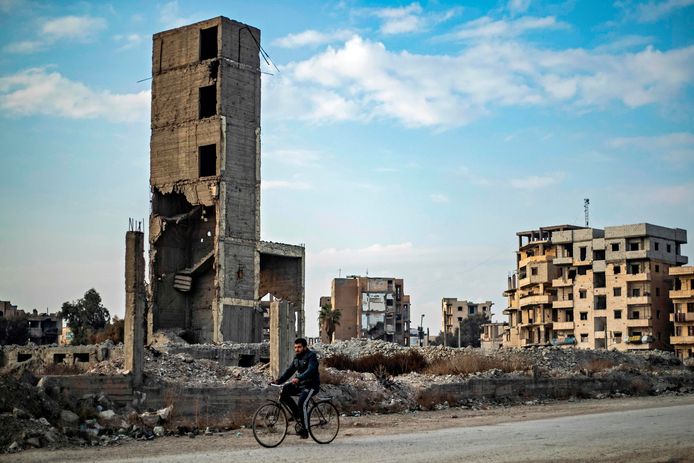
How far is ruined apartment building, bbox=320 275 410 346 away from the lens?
10738 cm

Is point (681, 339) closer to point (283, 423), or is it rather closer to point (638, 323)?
point (638, 323)

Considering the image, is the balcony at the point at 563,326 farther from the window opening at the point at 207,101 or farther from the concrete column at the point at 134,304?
the concrete column at the point at 134,304

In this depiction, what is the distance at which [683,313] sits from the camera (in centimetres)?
7269

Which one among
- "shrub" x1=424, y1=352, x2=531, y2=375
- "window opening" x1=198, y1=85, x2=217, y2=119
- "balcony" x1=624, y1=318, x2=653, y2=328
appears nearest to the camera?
"shrub" x1=424, y1=352, x2=531, y2=375

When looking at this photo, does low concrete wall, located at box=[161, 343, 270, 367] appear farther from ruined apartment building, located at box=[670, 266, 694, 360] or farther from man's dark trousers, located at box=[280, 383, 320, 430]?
ruined apartment building, located at box=[670, 266, 694, 360]

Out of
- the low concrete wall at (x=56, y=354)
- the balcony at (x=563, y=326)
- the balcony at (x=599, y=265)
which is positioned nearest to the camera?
the low concrete wall at (x=56, y=354)

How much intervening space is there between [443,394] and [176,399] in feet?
28.2

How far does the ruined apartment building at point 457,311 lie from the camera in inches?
5236

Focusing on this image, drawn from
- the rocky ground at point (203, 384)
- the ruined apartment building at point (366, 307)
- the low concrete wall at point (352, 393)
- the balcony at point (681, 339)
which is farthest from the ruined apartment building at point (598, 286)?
the low concrete wall at point (352, 393)

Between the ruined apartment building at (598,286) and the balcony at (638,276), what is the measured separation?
0.29 ft

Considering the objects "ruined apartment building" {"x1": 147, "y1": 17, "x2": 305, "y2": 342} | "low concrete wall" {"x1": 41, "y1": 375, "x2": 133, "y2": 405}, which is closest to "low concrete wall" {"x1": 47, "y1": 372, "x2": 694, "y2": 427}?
"low concrete wall" {"x1": 41, "y1": 375, "x2": 133, "y2": 405}

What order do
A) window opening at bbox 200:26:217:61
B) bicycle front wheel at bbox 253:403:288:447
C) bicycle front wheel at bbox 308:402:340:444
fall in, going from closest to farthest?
1. bicycle front wheel at bbox 253:403:288:447
2. bicycle front wheel at bbox 308:402:340:444
3. window opening at bbox 200:26:217:61

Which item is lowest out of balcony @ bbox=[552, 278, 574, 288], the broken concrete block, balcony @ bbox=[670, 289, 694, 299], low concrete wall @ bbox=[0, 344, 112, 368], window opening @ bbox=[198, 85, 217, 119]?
the broken concrete block

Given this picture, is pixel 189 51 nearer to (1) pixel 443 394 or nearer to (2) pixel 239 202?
(2) pixel 239 202
